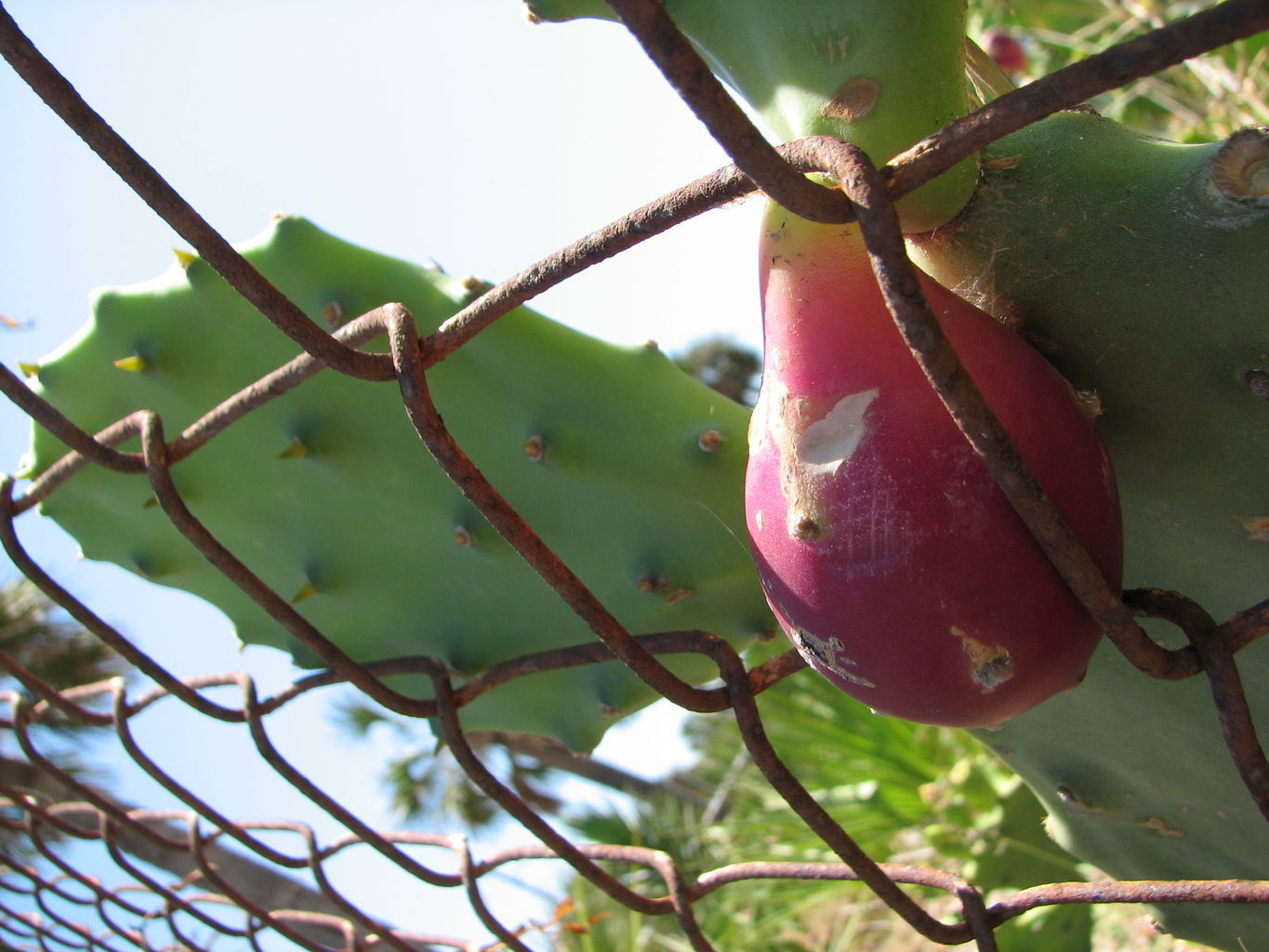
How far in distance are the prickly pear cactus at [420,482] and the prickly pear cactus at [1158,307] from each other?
198 millimetres

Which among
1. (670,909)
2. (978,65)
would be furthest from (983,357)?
(670,909)

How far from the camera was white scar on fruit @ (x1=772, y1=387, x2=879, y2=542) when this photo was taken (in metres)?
0.35

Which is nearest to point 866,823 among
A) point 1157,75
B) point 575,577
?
point 1157,75

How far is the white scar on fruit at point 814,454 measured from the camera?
1.16 feet

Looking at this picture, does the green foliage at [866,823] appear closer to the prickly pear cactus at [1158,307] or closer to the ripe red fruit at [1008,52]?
the prickly pear cactus at [1158,307]

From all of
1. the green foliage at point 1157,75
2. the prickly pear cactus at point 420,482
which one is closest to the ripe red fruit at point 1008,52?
the green foliage at point 1157,75

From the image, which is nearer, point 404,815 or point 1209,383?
point 1209,383

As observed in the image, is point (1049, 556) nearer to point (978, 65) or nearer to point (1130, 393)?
point (1130, 393)

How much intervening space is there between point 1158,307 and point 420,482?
401mm

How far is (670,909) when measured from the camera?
56 centimetres

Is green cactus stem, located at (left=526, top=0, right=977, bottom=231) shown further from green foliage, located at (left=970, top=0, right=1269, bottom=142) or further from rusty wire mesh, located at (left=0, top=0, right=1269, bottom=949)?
green foliage, located at (left=970, top=0, right=1269, bottom=142)

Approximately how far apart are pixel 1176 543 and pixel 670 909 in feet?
1.04

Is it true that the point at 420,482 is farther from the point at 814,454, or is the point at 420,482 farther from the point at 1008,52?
the point at 1008,52

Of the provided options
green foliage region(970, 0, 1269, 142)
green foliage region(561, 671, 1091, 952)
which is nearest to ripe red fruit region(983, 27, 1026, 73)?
green foliage region(970, 0, 1269, 142)
